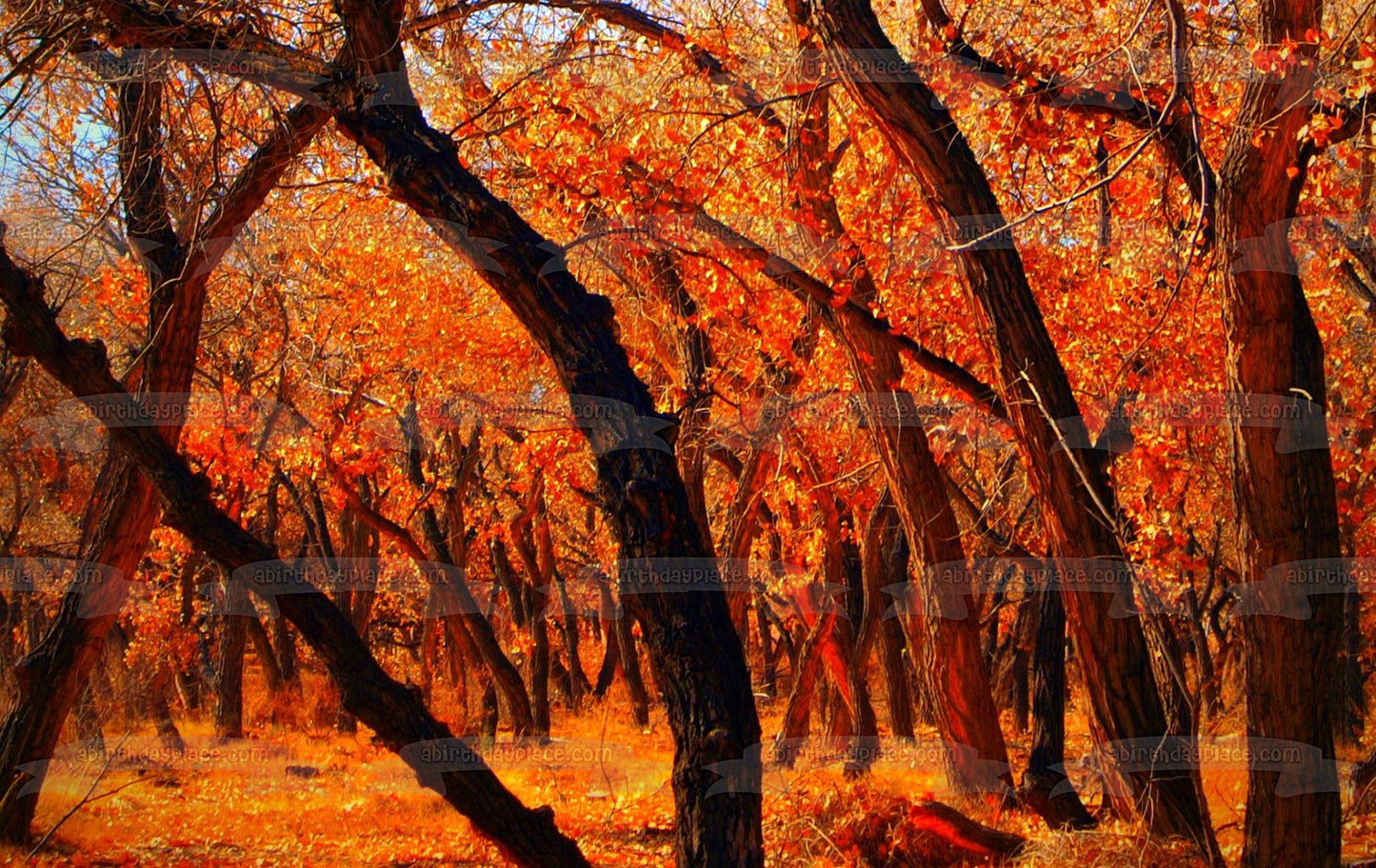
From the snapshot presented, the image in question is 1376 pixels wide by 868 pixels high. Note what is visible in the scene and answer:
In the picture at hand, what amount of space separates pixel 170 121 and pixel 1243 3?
26.7 ft

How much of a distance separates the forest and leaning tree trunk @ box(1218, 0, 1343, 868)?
0.06ft

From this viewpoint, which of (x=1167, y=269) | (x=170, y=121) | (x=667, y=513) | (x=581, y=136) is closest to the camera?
(x=667, y=513)

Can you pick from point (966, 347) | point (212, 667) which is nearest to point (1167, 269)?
point (966, 347)

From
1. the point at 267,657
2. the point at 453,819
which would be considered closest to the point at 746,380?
the point at 453,819

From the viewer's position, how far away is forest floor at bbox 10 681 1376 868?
6.80 m

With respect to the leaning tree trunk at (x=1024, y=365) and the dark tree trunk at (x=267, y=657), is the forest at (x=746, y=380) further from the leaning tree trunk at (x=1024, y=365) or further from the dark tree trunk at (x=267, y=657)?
the dark tree trunk at (x=267, y=657)

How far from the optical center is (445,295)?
47.4ft

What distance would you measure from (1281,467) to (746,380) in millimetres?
6716

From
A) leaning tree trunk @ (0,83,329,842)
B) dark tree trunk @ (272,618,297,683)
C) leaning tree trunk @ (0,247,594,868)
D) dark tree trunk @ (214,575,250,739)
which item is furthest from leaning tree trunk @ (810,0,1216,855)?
dark tree trunk @ (272,618,297,683)

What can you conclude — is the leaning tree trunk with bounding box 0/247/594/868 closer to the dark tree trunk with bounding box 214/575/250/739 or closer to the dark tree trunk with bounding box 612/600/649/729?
the dark tree trunk with bounding box 214/575/250/739

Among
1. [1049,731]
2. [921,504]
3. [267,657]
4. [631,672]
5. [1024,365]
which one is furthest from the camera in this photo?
[267,657]

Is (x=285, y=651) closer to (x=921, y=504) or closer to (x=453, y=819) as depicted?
(x=453, y=819)

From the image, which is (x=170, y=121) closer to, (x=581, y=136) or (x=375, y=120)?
(x=375, y=120)

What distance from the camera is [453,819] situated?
435 inches
